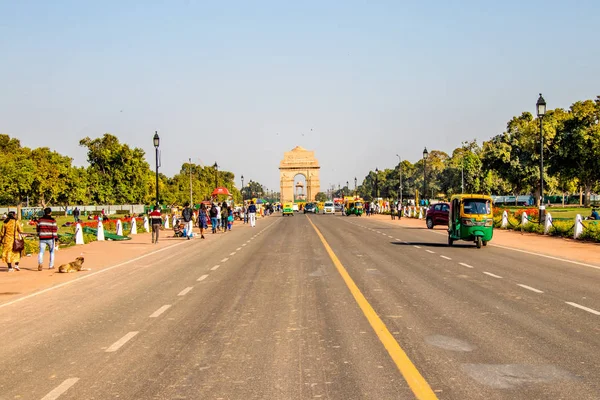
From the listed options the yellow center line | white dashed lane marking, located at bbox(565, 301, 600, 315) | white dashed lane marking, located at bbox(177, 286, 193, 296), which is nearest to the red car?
white dashed lane marking, located at bbox(177, 286, 193, 296)

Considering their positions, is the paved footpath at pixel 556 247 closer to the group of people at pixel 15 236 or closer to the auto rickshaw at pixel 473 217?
the auto rickshaw at pixel 473 217

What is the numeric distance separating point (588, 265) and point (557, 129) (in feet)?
196

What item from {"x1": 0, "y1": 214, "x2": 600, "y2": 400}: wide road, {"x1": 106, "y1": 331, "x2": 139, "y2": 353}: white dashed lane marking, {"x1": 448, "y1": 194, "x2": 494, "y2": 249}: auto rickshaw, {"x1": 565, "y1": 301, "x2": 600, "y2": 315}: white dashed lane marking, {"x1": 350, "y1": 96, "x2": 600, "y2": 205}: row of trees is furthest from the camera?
{"x1": 350, "y1": 96, "x2": 600, "y2": 205}: row of trees

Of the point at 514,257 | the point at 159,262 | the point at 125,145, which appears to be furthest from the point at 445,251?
the point at 125,145

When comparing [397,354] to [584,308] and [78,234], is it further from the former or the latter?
[78,234]

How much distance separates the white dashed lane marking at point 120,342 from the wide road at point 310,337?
0.03m

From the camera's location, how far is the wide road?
6273mm

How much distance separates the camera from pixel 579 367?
689 cm

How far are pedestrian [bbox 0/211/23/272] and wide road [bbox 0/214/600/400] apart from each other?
3.94 metres

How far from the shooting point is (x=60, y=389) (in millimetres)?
6312

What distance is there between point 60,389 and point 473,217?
21.0 metres

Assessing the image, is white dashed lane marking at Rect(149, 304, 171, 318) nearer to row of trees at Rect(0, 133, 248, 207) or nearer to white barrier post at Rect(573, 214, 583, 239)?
white barrier post at Rect(573, 214, 583, 239)

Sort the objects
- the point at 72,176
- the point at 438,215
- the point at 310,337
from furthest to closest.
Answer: the point at 72,176 → the point at 438,215 → the point at 310,337

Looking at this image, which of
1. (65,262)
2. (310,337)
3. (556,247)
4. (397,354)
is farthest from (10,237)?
(556,247)
